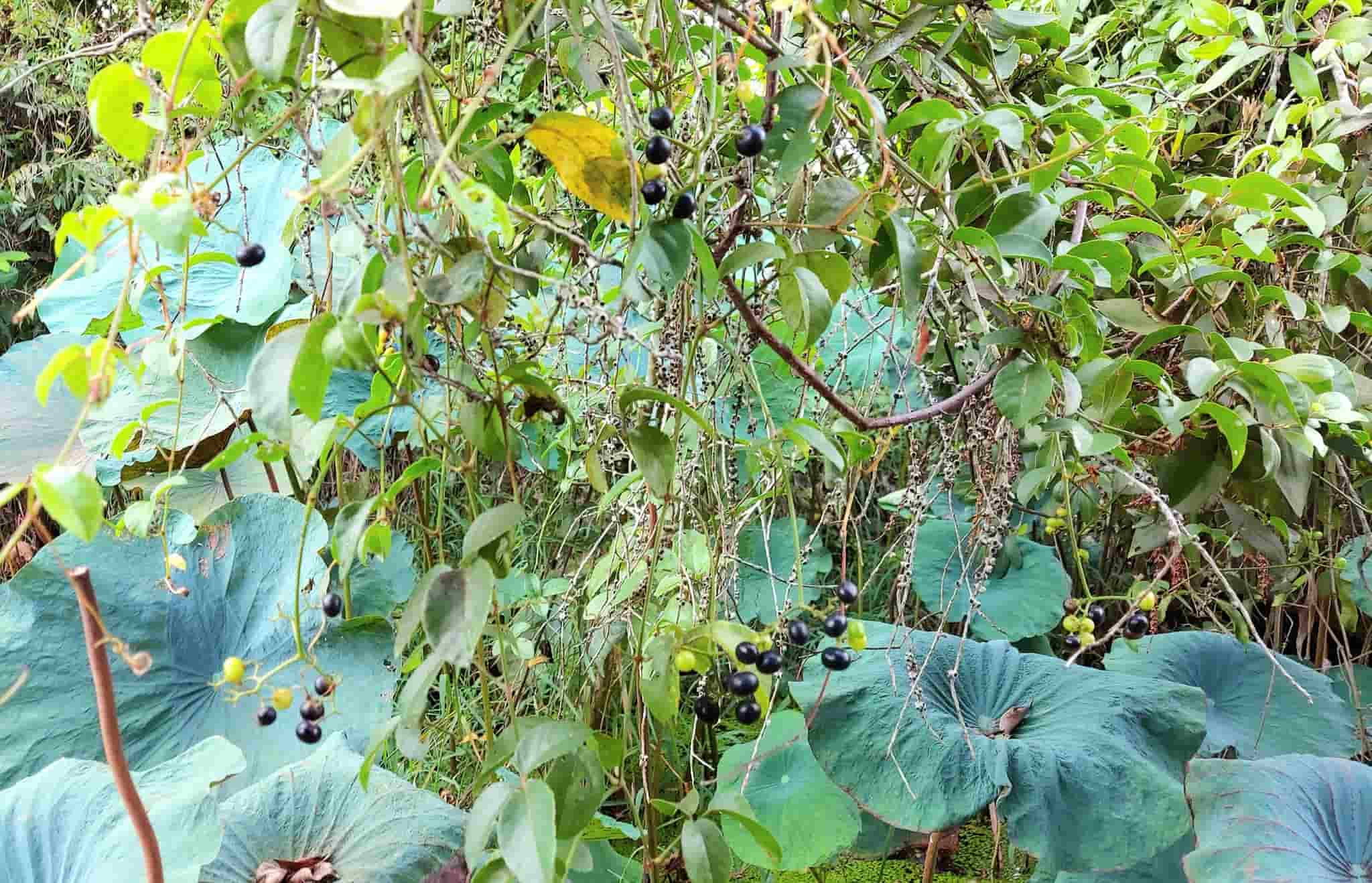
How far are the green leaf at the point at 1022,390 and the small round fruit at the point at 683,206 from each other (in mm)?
353

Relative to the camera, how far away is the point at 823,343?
1164mm

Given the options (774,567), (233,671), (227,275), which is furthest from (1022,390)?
(227,275)

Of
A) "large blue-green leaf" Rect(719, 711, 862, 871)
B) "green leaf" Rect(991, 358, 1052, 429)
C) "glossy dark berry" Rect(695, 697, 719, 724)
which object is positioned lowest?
"large blue-green leaf" Rect(719, 711, 862, 871)

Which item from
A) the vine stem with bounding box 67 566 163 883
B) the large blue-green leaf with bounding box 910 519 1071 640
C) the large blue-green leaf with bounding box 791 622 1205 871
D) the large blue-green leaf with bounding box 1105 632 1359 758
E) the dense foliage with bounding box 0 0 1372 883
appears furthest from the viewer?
the large blue-green leaf with bounding box 910 519 1071 640

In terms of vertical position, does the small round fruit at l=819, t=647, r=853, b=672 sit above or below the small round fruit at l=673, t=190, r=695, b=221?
below

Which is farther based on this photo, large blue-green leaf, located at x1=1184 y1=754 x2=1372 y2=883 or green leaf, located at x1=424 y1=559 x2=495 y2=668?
large blue-green leaf, located at x1=1184 y1=754 x2=1372 y2=883

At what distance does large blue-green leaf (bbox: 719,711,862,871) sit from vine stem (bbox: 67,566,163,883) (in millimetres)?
765

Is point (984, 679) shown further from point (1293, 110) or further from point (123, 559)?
point (123, 559)

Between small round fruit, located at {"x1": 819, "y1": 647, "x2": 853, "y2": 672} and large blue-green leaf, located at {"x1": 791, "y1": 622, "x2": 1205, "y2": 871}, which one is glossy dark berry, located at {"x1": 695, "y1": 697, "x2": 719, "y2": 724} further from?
large blue-green leaf, located at {"x1": 791, "y1": 622, "x2": 1205, "y2": 871}

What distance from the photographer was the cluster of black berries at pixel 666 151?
1.87ft

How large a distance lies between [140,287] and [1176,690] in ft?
4.03

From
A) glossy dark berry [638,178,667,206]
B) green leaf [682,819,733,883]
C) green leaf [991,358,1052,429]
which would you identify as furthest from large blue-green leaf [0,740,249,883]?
green leaf [991,358,1052,429]

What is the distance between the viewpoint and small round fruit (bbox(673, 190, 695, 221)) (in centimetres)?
58

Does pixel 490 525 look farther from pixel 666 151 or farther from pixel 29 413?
Result: pixel 29 413
